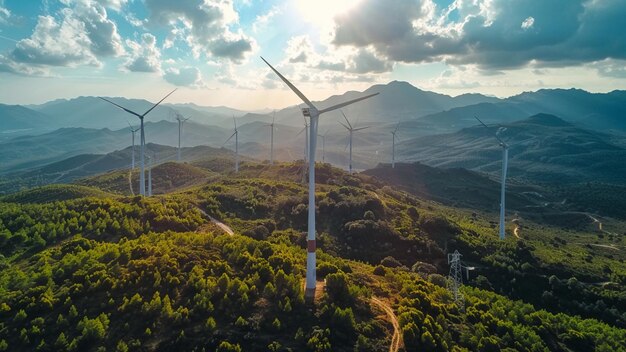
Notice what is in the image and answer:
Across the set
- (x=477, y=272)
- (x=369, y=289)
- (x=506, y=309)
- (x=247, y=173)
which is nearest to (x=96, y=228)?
(x=369, y=289)

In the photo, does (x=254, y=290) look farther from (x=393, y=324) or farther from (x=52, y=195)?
(x=52, y=195)

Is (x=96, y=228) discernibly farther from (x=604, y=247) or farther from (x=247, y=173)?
(x=604, y=247)

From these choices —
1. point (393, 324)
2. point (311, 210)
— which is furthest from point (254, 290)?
point (393, 324)

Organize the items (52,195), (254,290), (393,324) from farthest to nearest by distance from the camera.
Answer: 1. (52,195)
2. (254,290)
3. (393,324)

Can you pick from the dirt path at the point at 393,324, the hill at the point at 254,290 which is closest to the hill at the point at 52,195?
the hill at the point at 254,290

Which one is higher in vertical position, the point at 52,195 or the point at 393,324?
the point at 52,195

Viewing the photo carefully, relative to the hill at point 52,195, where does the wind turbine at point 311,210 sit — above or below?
above

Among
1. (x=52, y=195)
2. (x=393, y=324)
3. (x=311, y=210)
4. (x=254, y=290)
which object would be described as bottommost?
(x=393, y=324)

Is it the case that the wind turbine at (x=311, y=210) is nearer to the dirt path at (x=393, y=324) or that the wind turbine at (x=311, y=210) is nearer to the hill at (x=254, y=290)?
the hill at (x=254, y=290)
